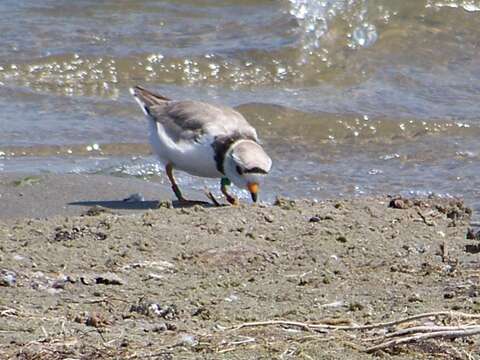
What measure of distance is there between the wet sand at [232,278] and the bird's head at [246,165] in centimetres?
48

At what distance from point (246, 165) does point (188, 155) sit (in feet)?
1.35

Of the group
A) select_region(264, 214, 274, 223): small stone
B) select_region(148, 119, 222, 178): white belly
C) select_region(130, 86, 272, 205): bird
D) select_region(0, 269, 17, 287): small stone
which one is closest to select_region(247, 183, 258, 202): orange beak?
select_region(130, 86, 272, 205): bird

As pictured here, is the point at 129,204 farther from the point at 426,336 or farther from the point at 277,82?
the point at 277,82

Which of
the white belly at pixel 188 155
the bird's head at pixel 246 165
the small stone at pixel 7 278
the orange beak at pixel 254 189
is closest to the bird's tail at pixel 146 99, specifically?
the white belly at pixel 188 155

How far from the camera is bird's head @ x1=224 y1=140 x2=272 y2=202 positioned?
22.1 feet

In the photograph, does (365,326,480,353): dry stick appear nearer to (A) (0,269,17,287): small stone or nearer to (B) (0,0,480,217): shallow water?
(A) (0,269,17,287): small stone

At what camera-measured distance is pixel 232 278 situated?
4.82 metres

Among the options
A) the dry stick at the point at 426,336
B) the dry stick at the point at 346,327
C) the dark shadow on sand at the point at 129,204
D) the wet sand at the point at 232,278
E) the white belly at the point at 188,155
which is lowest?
the dark shadow on sand at the point at 129,204

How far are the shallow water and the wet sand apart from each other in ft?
6.65

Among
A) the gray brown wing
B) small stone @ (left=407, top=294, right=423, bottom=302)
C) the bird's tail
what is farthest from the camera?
the bird's tail

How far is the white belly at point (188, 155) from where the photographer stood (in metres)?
6.94

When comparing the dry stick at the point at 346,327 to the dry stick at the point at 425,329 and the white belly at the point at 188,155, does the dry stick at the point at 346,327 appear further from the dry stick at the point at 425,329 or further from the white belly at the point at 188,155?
the white belly at the point at 188,155

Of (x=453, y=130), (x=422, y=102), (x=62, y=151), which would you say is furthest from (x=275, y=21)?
(x=62, y=151)

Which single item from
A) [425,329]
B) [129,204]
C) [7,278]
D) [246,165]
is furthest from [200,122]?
[425,329]
